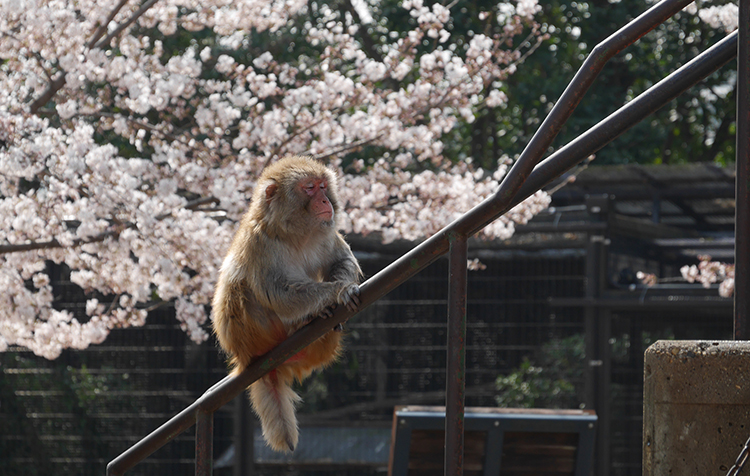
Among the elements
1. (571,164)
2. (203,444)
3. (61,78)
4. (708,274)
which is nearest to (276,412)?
(203,444)

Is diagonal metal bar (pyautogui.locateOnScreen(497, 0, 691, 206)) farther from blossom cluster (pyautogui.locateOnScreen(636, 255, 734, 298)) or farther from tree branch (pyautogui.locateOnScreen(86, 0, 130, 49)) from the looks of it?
blossom cluster (pyautogui.locateOnScreen(636, 255, 734, 298))

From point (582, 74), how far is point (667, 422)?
2.09ft

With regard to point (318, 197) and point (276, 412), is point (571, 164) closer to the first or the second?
point (318, 197)

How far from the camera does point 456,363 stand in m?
1.56

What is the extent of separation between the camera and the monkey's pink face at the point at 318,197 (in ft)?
9.86

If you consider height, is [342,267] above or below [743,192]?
below

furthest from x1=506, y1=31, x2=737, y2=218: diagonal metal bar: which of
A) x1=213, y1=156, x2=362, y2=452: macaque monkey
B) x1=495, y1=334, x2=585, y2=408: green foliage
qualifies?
x1=495, y1=334, x2=585, y2=408: green foliage

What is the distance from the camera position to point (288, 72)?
6.51 metres

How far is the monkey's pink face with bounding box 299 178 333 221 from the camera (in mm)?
3004

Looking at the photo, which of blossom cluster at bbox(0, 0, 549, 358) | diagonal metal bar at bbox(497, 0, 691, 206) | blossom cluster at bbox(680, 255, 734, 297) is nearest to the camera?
diagonal metal bar at bbox(497, 0, 691, 206)

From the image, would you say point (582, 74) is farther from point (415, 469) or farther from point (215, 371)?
point (215, 371)

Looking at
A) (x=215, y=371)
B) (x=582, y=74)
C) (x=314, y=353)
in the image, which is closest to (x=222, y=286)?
(x=314, y=353)

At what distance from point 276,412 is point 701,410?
1767 millimetres

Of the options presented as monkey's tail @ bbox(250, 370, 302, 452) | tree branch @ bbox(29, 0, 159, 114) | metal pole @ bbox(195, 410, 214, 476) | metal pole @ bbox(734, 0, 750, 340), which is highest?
tree branch @ bbox(29, 0, 159, 114)
